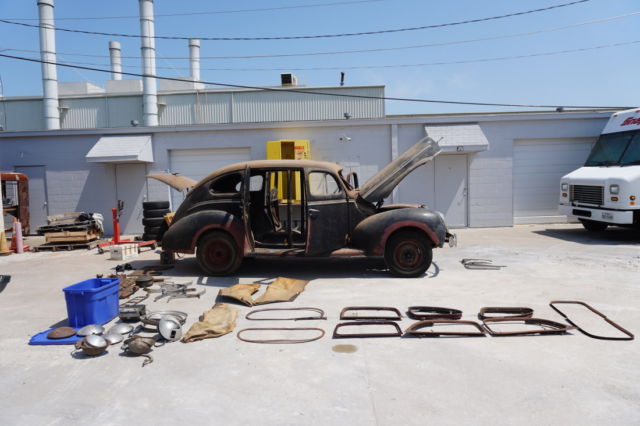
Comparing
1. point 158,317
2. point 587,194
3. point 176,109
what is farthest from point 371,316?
point 176,109

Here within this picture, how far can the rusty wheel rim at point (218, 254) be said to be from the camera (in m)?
7.45

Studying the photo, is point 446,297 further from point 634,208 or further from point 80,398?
point 634,208

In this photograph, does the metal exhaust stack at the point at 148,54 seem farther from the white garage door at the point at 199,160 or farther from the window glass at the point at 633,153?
the window glass at the point at 633,153

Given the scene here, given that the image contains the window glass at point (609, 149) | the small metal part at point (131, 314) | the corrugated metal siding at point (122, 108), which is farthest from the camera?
the corrugated metal siding at point (122, 108)

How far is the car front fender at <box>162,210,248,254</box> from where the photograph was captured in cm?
732

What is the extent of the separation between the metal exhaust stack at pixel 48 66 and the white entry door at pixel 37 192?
1004 cm

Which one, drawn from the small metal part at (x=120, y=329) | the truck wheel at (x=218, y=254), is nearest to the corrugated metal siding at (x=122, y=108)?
the truck wheel at (x=218, y=254)

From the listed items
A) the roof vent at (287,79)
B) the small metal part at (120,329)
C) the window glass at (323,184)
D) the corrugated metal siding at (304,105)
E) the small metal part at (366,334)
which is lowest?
the small metal part at (366,334)

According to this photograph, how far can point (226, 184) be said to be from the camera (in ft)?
25.4

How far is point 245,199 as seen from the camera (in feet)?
24.1

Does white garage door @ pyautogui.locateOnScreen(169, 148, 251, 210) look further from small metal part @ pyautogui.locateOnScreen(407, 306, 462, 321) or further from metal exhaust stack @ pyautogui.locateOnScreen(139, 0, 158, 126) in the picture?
metal exhaust stack @ pyautogui.locateOnScreen(139, 0, 158, 126)

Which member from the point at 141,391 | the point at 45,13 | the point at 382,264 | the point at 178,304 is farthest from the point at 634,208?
the point at 45,13

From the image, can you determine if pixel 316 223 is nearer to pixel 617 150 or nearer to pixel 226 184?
pixel 226 184

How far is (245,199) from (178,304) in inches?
83.5
